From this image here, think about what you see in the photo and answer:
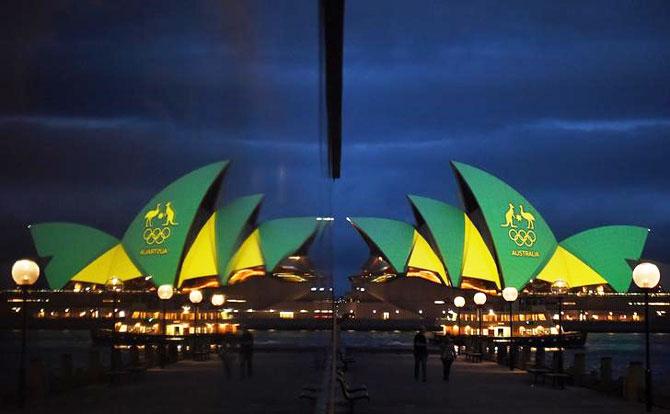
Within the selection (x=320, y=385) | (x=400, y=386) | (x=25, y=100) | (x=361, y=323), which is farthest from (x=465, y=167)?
(x=25, y=100)

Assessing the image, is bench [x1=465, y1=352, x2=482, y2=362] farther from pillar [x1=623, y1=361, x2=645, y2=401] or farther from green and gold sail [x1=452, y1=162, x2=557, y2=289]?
green and gold sail [x1=452, y1=162, x2=557, y2=289]

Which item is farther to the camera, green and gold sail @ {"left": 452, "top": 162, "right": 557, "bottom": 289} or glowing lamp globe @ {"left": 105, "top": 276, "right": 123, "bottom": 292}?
green and gold sail @ {"left": 452, "top": 162, "right": 557, "bottom": 289}

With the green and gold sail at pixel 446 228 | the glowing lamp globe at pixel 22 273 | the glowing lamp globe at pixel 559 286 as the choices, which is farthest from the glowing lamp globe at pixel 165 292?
the glowing lamp globe at pixel 559 286

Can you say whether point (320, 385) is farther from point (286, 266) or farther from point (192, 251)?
point (286, 266)

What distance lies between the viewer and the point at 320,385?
690cm

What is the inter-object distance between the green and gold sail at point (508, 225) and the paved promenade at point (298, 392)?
124 feet

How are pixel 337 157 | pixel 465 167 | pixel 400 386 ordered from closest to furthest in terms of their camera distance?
1. pixel 337 157
2. pixel 400 386
3. pixel 465 167

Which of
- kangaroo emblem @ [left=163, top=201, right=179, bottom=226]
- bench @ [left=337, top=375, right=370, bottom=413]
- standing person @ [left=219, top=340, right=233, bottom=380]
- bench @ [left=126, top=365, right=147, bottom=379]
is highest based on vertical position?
kangaroo emblem @ [left=163, top=201, right=179, bottom=226]

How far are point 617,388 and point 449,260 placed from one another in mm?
51151

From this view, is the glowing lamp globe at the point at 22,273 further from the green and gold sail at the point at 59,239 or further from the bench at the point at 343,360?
the bench at the point at 343,360

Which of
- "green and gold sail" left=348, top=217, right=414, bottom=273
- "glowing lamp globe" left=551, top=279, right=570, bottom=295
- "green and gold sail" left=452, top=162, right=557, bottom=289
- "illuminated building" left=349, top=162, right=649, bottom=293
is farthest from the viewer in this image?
"green and gold sail" left=348, top=217, right=414, bottom=273

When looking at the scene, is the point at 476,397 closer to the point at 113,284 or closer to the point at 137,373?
the point at 137,373

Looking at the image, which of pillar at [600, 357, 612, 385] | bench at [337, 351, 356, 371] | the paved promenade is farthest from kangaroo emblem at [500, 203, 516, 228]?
pillar at [600, 357, 612, 385]

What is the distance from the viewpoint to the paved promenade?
2791mm
